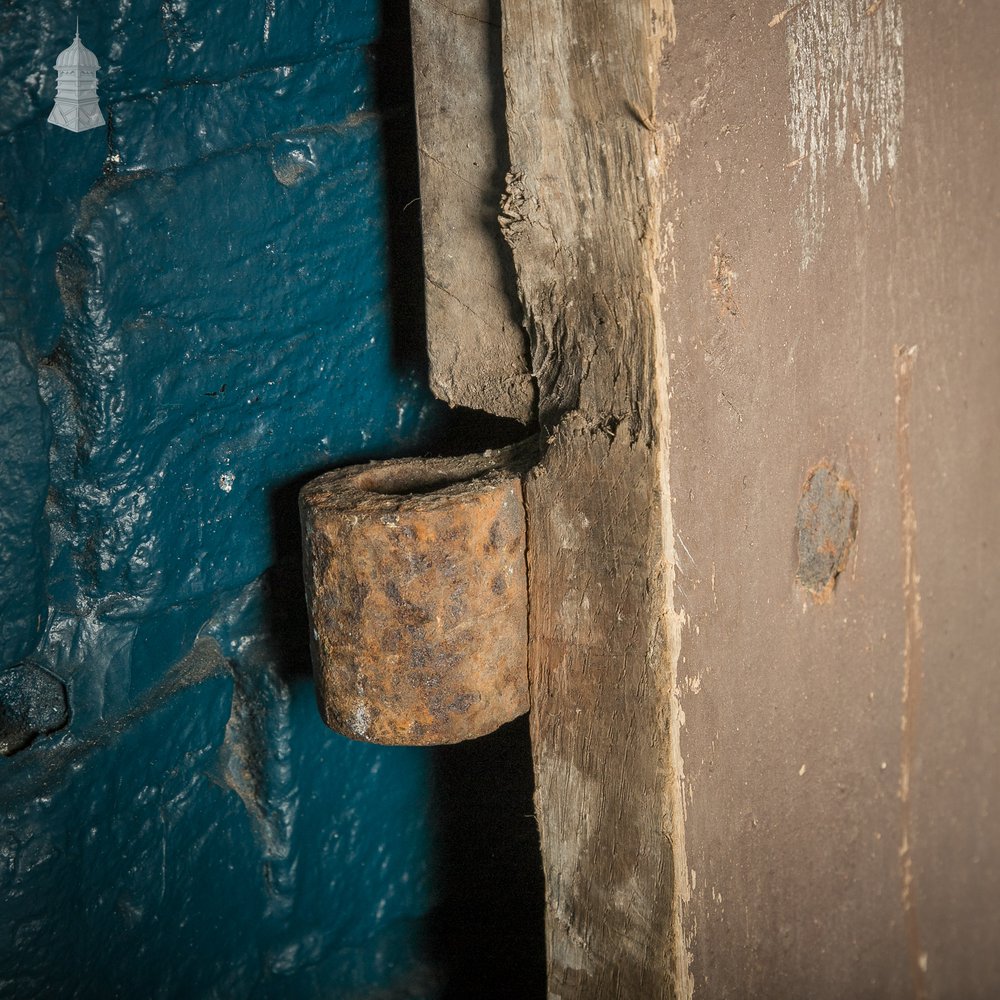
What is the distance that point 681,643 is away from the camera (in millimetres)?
870

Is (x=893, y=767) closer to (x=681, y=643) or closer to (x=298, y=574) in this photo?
(x=681, y=643)

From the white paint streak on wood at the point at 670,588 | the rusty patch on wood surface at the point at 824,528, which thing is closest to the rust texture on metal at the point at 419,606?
the white paint streak on wood at the point at 670,588

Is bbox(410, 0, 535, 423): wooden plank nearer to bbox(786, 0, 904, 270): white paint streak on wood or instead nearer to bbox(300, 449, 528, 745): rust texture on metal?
bbox(300, 449, 528, 745): rust texture on metal

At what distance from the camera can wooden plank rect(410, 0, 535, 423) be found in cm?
86

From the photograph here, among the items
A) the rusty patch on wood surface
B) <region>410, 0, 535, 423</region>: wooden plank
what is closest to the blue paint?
<region>410, 0, 535, 423</region>: wooden plank

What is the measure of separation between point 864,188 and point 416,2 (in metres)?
0.53

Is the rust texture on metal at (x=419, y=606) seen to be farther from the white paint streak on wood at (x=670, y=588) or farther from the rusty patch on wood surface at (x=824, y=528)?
the rusty patch on wood surface at (x=824, y=528)

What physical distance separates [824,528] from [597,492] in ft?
1.17

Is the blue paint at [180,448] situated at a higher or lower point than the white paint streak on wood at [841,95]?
lower

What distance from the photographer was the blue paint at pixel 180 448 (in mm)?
969

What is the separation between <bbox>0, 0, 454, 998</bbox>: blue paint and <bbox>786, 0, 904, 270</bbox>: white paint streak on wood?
1.46 feet

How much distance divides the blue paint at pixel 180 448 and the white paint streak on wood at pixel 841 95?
0.45m

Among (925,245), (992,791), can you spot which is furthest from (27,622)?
(992,791)

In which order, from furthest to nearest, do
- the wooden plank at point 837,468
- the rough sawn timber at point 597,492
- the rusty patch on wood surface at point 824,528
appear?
the rusty patch on wood surface at point 824,528
the wooden plank at point 837,468
the rough sawn timber at point 597,492
